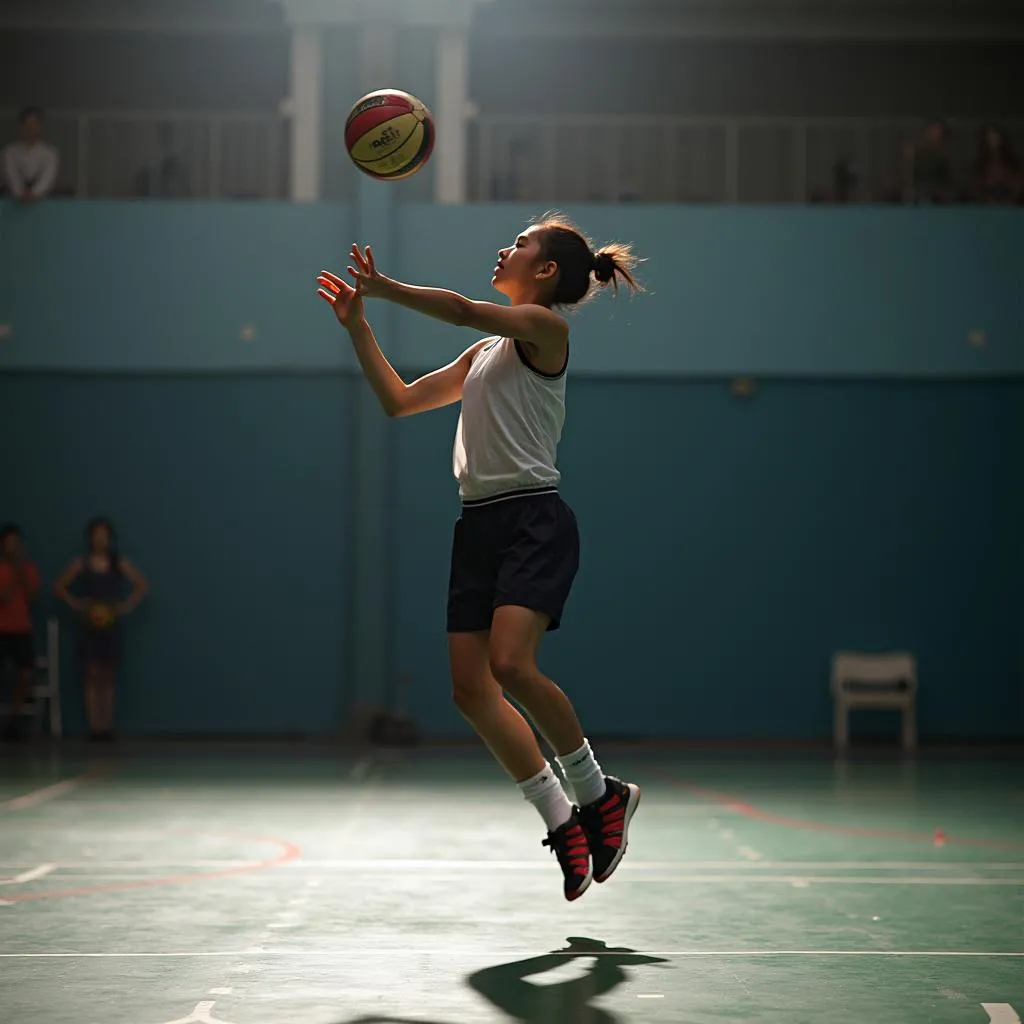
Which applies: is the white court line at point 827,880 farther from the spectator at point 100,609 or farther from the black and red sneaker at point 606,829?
the spectator at point 100,609

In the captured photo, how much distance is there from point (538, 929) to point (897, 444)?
825 centimetres

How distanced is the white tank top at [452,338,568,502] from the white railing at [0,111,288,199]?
8.29 m

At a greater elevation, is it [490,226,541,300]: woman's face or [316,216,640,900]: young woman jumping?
[490,226,541,300]: woman's face

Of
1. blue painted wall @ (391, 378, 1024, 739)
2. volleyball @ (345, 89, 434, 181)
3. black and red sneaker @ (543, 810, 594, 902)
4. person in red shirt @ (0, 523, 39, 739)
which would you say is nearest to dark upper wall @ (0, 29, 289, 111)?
blue painted wall @ (391, 378, 1024, 739)

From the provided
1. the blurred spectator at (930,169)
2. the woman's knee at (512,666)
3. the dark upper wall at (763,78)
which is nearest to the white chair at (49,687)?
the dark upper wall at (763,78)

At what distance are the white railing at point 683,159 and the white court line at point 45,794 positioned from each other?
5.69 metres

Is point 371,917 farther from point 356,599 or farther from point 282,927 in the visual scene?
point 356,599

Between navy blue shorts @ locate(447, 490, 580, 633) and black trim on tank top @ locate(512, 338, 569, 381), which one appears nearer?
navy blue shorts @ locate(447, 490, 580, 633)

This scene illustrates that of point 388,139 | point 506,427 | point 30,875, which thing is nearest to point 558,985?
point 506,427

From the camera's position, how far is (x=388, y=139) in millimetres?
4832

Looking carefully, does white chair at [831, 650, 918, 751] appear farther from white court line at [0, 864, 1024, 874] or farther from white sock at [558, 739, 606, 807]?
white sock at [558, 739, 606, 807]

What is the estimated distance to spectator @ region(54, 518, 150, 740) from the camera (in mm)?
11156

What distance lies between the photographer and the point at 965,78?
554 inches

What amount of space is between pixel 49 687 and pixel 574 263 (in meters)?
7.93
